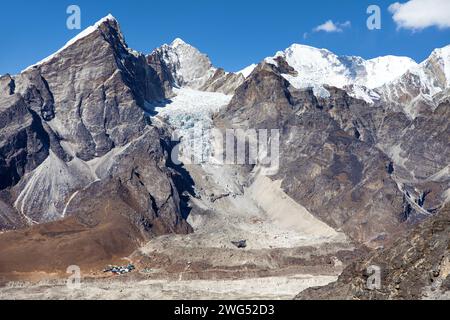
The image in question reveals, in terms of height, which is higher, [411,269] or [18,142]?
[18,142]

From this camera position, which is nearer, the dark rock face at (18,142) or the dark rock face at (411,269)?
the dark rock face at (411,269)

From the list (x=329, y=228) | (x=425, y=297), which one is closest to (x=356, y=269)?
(x=425, y=297)

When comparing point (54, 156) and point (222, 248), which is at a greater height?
point (54, 156)

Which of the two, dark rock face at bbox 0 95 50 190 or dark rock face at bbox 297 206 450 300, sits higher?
dark rock face at bbox 0 95 50 190

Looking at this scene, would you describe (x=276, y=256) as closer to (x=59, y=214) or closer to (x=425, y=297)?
(x=59, y=214)

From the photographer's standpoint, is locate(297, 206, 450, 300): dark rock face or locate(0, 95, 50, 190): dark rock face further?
locate(0, 95, 50, 190): dark rock face

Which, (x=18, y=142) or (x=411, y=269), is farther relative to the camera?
(x=18, y=142)

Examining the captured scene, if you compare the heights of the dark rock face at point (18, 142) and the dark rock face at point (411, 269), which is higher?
the dark rock face at point (18, 142)
